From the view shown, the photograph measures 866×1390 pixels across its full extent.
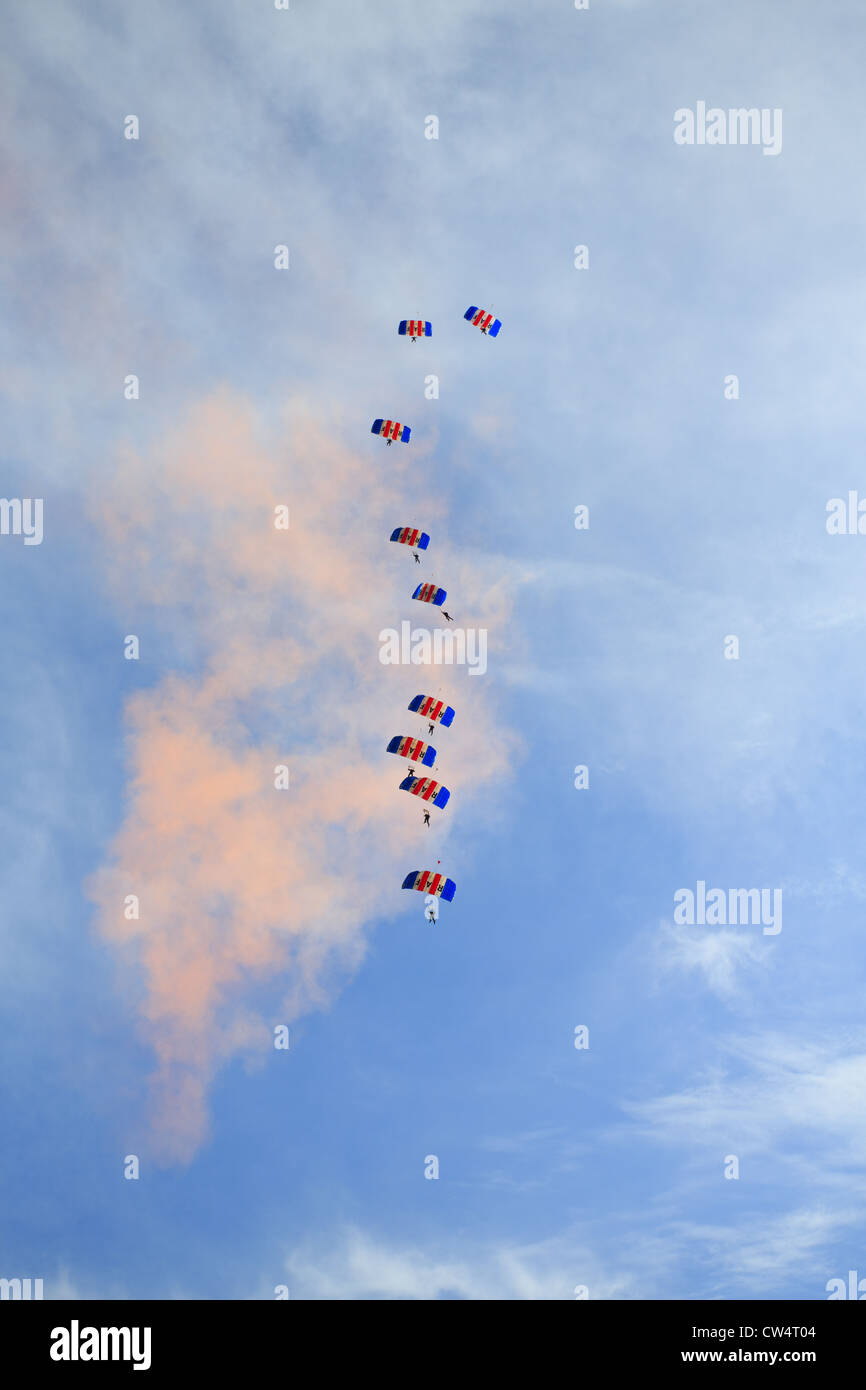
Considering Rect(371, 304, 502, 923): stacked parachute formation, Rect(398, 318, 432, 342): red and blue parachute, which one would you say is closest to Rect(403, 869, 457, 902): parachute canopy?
Rect(371, 304, 502, 923): stacked parachute formation

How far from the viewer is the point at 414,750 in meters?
80.9

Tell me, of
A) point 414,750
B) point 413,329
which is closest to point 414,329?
point 413,329

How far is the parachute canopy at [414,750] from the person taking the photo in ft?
265

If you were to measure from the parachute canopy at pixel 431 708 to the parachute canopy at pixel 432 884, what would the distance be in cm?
832

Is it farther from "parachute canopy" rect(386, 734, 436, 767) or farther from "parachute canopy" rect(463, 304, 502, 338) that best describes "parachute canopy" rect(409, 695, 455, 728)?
"parachute canopy" rect(463, 304, 502, 338)

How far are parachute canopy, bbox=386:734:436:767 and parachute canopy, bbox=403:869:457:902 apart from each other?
6110mm

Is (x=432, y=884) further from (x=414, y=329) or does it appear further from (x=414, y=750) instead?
(x=414, y=329)

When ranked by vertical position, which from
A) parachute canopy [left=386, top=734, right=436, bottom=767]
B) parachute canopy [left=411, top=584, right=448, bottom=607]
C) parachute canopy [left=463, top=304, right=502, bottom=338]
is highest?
parachute canopy [left=463, top=304, right=502, bottom=338]

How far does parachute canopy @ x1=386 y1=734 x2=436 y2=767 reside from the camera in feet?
265

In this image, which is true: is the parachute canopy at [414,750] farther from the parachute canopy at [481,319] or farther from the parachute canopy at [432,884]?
the parachute canopy at [481,319]

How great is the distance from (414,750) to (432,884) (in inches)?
292

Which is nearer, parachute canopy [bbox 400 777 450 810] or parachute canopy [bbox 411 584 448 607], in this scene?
parachute canopy [bbox 400 777 450 810]
